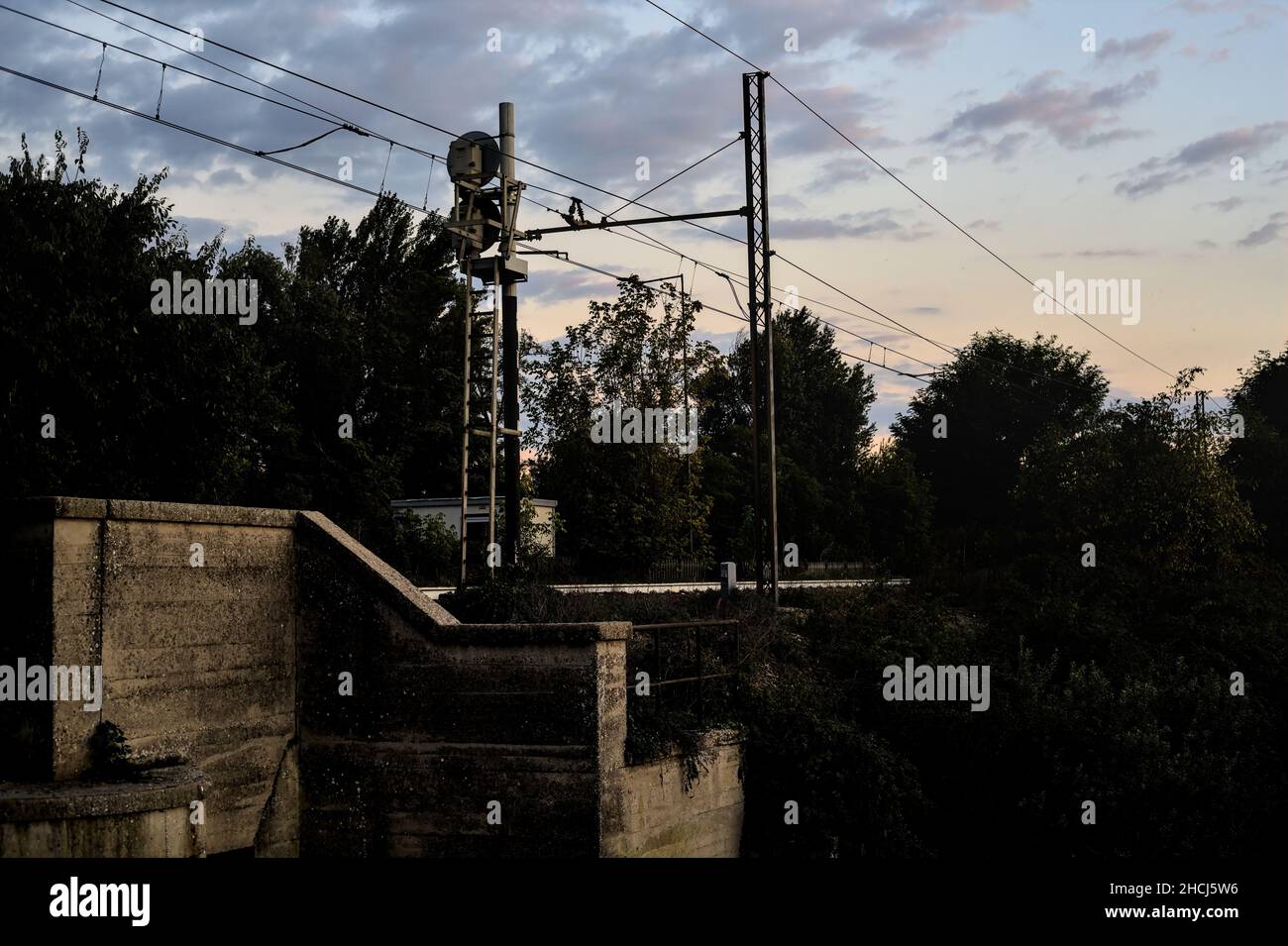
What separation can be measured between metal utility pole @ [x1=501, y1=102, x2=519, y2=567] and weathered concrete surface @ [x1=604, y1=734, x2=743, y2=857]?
4934 millimetres

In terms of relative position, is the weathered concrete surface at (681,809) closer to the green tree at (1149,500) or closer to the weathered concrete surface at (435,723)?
the weathered concrete surface at (435,723)

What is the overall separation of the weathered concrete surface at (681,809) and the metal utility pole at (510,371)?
493 cm

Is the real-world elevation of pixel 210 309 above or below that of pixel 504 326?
above

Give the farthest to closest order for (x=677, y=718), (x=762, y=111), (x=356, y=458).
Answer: (x=356, y=458), (x=762, y=111), (x=677, y=718)

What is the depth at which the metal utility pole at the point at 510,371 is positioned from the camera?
17.5 metres

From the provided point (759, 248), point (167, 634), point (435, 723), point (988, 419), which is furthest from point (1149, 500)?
point (988, 419)

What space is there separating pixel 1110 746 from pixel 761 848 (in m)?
5.02

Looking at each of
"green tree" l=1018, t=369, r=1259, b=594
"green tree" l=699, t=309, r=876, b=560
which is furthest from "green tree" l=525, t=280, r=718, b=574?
"green tree" l=1018, t=369, r=1259, b=594

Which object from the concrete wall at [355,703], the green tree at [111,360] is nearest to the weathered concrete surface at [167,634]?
the concrete wall at [355,703]

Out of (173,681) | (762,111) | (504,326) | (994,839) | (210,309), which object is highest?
(762,111)

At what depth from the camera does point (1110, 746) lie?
1552 centimetres

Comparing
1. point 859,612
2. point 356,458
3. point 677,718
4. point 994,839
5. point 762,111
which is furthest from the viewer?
point 356,458
